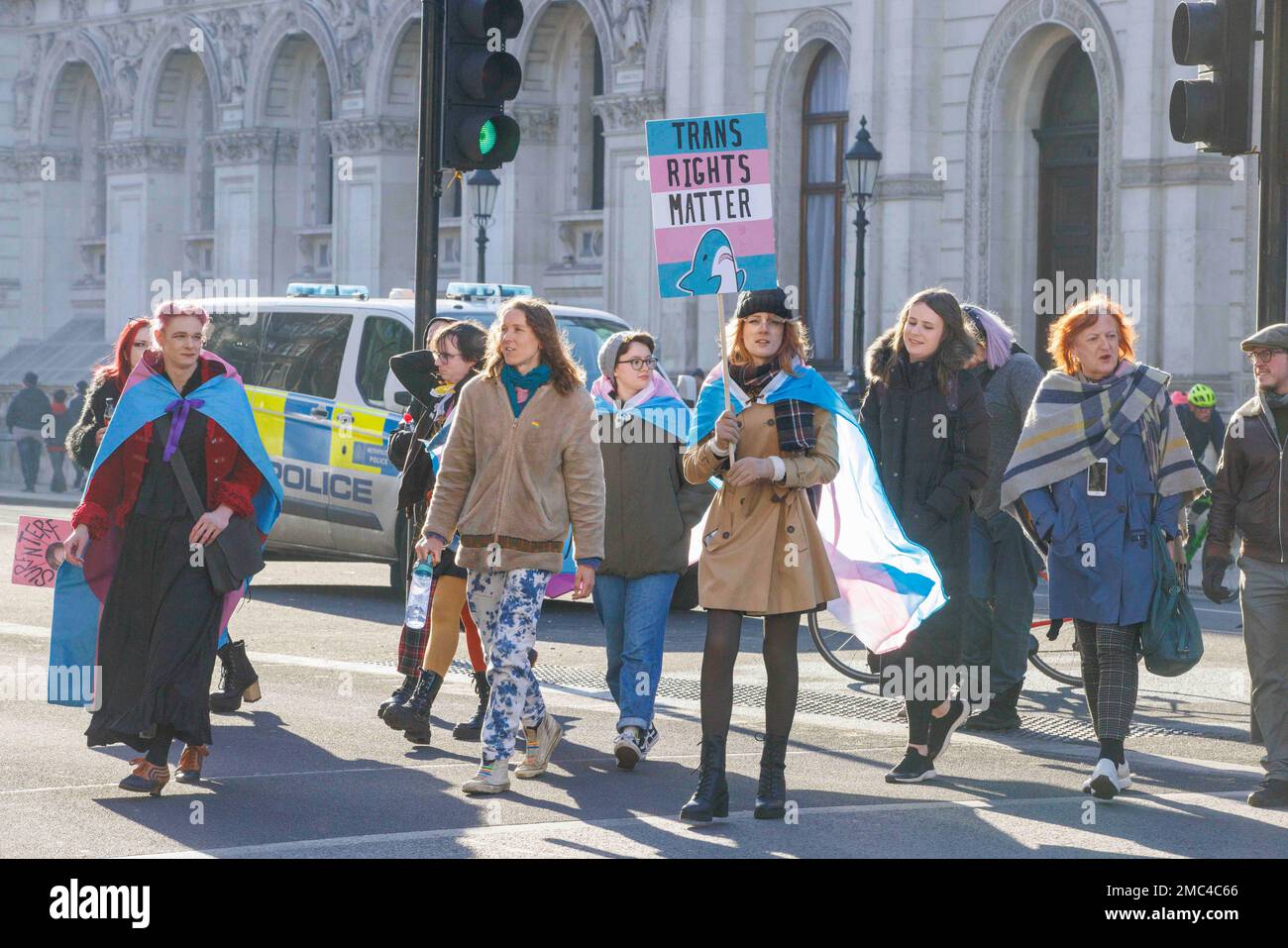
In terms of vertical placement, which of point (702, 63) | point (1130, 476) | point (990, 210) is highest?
point (702, 63)

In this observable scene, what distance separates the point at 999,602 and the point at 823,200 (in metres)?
18.9

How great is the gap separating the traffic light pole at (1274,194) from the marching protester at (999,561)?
112 centimetres

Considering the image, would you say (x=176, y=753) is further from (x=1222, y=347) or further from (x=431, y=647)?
(x=1222, y=347)

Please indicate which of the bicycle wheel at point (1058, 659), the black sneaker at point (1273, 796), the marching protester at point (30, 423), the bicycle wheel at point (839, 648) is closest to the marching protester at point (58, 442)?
the marching protester at point (30, 423)

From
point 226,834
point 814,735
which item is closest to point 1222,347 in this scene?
point 814,735

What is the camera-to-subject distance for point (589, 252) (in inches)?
1313

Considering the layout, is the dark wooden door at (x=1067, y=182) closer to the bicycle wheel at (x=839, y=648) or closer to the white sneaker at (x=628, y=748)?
the bicycle wheel at (x=839, y=648)

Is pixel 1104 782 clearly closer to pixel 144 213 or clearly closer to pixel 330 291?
pixel 330 291

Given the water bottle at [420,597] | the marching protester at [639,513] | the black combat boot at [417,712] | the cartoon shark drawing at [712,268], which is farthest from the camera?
the water bottle at [420,597]

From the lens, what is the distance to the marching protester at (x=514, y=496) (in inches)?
338

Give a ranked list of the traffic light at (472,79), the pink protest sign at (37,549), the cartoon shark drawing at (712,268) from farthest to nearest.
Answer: the traffic light at (472,79), the pink protest sign at (37,549), the cartoon shark drawing at (712,268)

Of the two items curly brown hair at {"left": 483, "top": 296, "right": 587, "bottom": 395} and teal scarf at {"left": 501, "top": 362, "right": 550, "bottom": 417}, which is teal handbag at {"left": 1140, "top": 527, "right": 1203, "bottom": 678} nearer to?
curly brown hair at {"left": 483, "top": 296, "right": 587, "bottom": 395}

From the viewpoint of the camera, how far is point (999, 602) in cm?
1072

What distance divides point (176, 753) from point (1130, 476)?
421 centimetres
